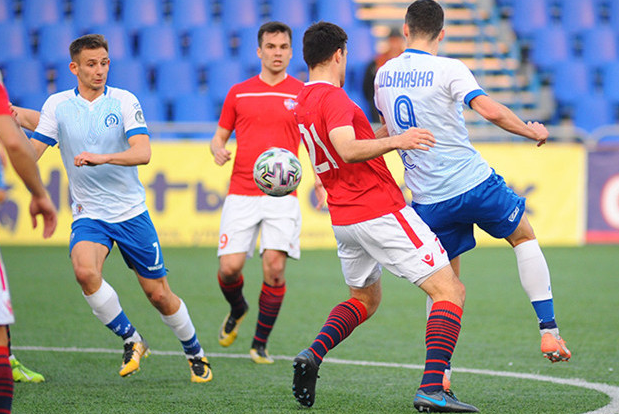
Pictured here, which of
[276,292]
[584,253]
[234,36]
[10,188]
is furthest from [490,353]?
[234,36]

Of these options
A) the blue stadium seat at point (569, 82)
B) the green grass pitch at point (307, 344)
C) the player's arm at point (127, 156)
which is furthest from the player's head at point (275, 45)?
the blue stadium seat at point (569, 82)

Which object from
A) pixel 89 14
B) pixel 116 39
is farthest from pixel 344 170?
pixel 89 14

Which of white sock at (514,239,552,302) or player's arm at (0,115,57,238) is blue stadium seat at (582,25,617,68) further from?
player's arm at (0,115,57,238)

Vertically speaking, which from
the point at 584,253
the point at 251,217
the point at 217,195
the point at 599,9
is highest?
the point at 599,9

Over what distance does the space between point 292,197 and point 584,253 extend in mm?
7660

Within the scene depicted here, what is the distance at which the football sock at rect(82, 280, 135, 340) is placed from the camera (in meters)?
5.61

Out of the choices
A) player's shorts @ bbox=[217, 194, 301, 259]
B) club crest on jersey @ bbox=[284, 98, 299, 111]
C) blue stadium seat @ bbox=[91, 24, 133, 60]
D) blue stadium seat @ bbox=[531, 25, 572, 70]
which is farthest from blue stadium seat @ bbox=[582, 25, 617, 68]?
player's shorts @ bbox=[217, 194, 301, 259]

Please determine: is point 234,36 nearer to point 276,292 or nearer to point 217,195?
point 217,195

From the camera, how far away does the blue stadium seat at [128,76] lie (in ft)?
52.3

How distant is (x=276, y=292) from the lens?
22.6 ft

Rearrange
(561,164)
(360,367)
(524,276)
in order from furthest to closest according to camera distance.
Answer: (561,164) < (360,367) < (524,276)

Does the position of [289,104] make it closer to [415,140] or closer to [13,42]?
[415,140]

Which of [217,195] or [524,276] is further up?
[524,276]

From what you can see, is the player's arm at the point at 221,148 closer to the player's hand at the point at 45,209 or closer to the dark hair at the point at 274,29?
the dark hair at the point at 274,29
